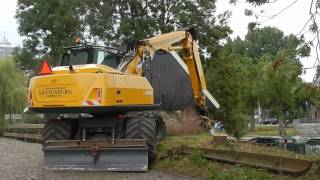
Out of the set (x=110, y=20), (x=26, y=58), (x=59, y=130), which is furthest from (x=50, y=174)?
(x=26, y=58)

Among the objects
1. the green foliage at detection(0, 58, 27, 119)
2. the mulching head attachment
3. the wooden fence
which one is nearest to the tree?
the wooden fence

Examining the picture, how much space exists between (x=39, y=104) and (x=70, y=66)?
1227 mm

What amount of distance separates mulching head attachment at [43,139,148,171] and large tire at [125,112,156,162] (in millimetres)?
615

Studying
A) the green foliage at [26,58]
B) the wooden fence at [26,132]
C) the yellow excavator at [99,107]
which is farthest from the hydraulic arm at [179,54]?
the green foliage at [26,58]

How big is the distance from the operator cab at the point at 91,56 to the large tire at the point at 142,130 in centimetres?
194

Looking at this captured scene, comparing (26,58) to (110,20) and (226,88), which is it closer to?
(110,20)

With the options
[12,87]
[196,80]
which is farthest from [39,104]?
[12,87]

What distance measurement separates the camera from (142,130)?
1330 centimetres

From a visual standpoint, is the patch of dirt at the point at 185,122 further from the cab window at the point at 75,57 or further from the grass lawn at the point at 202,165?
the cab window at the point at 75,57

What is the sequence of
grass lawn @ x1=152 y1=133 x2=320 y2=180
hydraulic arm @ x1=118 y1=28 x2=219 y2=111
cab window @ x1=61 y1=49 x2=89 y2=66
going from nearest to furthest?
grass lawn @ x1=152 y1=133 x2=320 y2=180
cab window @ x1=61 y1=49 x2=89 y2=66
hydraulic arm @ x1=118 y1=28 x2=219 y2=111

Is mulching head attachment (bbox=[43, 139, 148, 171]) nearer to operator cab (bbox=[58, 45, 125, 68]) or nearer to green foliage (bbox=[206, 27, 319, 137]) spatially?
operator cab (bbox=[58, 45, 125, 68])

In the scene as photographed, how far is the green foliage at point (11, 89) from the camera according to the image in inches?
1581

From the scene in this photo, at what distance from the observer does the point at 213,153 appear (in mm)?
12984

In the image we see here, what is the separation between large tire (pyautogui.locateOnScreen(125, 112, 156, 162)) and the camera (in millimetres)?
13248
